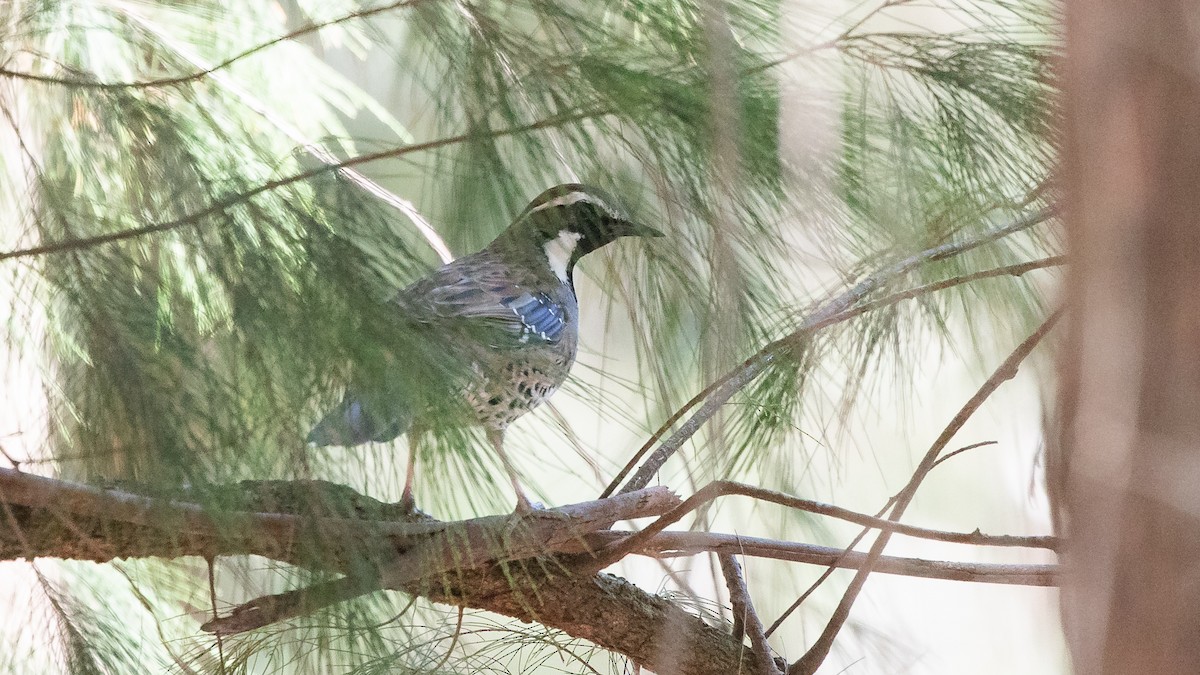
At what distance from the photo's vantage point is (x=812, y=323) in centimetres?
153

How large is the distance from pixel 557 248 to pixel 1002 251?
0.75 metres

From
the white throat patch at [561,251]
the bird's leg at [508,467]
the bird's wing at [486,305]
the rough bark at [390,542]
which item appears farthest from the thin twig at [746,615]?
the white throat patch at [561,251]

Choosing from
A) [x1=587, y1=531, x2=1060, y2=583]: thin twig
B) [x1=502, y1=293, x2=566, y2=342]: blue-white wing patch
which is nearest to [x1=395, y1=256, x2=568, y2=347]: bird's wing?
Result: [x1=502, y1=293, x2=566, y2=342]: blue-white wing patch

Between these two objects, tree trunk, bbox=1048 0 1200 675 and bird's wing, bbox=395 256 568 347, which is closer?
tree trunk, bbox=1048 0 1200 675

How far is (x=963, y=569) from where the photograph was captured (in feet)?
4.97

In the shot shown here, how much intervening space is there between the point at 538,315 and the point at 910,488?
24.7 inches

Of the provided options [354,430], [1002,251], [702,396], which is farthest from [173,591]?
[1002,251]

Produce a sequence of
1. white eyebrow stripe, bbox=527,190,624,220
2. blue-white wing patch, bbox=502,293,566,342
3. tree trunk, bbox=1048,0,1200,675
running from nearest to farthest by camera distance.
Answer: tree trunk, bbox=1048,0,1200,675 < white eyebrow stripe, bbox=527,190,624,220 < blue-white wing patch, bbox=502,293,566,342

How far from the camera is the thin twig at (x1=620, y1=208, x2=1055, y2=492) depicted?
1.43 meters

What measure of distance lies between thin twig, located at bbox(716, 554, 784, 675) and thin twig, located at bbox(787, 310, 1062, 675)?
45mm

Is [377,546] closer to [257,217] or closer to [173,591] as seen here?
[257,217]

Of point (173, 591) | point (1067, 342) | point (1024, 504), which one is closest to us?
point (1067, 342)

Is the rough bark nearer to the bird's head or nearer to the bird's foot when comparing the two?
the bird's foot

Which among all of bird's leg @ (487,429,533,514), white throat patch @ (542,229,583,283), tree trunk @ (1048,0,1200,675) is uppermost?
white throat patch @ (542,229,583,283)
